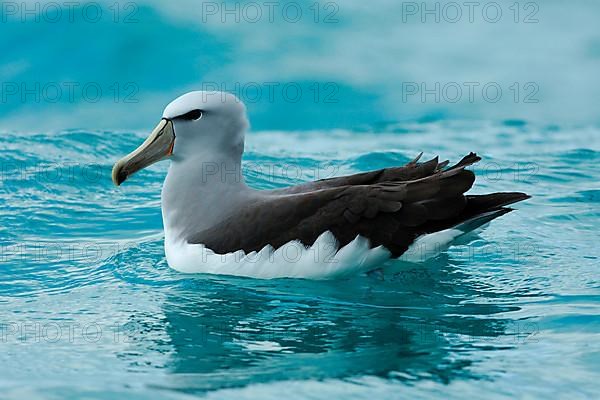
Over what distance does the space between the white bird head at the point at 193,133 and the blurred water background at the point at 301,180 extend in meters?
0.81

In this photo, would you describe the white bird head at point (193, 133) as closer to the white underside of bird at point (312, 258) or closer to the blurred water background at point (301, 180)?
the white underside of bird at point (312, 258)

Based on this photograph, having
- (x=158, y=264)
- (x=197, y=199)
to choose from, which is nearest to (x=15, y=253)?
(x=158, y=264)

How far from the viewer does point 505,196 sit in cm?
702

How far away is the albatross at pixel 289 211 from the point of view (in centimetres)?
678

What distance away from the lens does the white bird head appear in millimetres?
7297

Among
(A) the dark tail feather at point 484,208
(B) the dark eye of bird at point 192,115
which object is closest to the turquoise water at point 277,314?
(A) the dark tail feather at point 484,208

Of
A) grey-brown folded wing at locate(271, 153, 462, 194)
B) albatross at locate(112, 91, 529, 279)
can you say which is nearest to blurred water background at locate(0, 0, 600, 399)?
albatross at locate(112, 91, 529, 279)

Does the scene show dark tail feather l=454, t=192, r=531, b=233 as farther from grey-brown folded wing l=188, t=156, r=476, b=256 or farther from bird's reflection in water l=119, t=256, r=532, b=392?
bird's reflection in water l=119, t=256, r=532, b=392

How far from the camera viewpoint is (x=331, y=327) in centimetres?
634

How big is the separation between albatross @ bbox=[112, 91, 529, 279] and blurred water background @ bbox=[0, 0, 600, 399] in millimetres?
203

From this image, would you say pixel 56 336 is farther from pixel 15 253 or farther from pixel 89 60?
pixel 89 60

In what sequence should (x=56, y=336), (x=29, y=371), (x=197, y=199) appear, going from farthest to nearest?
(x=197, y=199)
(x=56, y=336)
(x=29, y=371)

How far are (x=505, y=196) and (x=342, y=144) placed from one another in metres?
6.00

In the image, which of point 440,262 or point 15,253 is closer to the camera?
point 440,262
